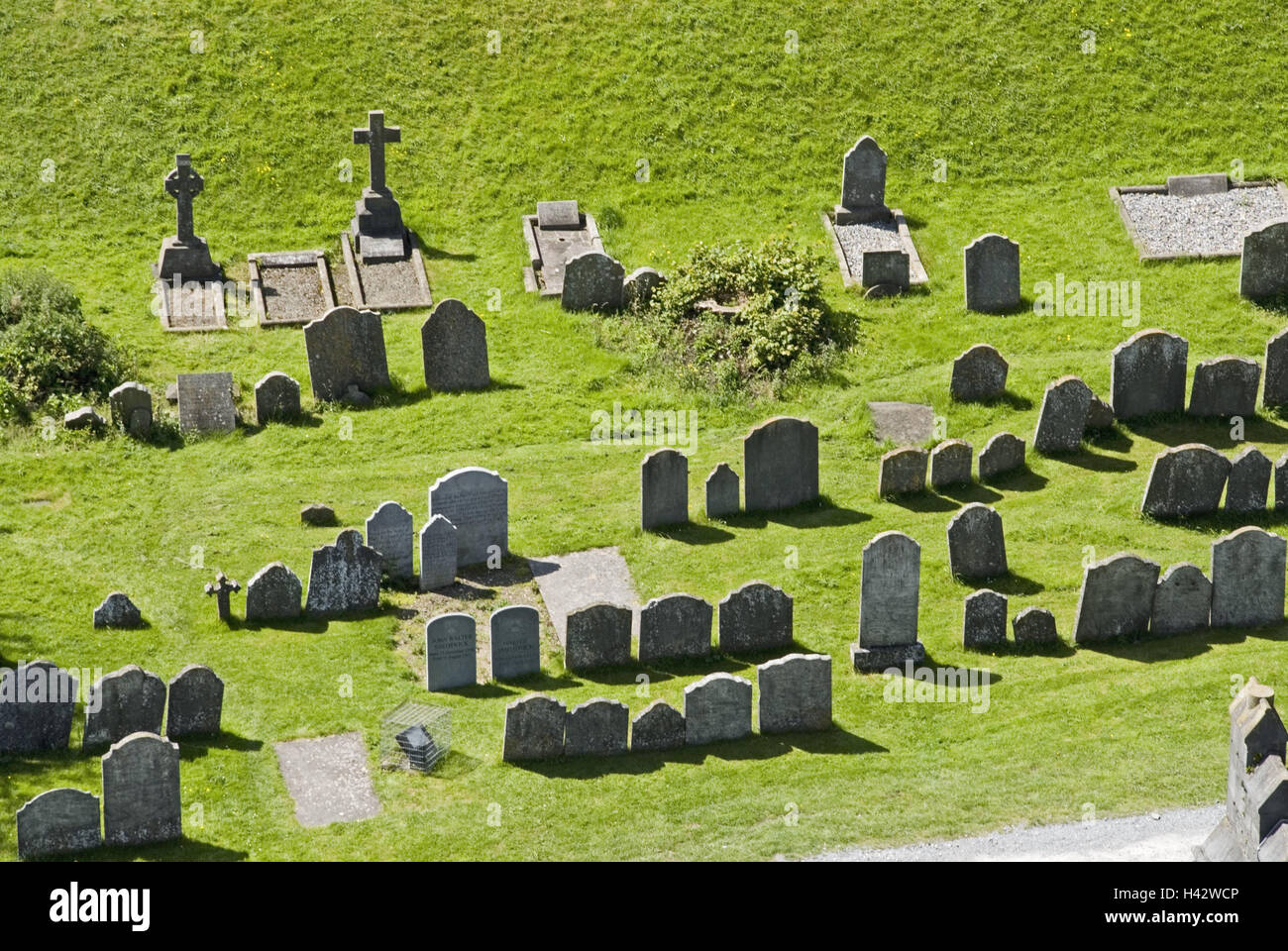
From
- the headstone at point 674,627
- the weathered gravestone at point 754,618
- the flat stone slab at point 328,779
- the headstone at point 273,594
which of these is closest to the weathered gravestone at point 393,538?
the headstone at point 273,594

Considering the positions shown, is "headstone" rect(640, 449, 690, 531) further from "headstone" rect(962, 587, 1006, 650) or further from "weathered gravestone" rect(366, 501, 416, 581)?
"headstone" rect(962, 587, 1006, 650)

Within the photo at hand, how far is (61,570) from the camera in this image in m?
23.7

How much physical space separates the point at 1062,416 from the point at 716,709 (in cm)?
849

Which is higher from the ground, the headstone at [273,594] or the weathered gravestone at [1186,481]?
the weathered gravestone at [1186,481]

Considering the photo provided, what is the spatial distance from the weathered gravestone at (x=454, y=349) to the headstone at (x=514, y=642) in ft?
25.3

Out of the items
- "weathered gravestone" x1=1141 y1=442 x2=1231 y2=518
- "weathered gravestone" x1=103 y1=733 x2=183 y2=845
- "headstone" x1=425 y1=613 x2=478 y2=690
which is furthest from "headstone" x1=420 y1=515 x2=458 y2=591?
"weathered gravestone" x1=1141 y1=442 x2=1231 y2=518

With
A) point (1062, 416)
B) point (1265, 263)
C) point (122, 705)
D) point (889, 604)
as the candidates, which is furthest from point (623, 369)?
point (122, 705)

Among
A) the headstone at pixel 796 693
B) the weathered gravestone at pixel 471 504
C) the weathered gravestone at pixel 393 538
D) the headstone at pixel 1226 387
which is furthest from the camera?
the headstone at pixel 1226 387

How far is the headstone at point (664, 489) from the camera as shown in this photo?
2459 cm

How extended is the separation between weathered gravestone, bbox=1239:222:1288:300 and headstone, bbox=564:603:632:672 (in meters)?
13.2

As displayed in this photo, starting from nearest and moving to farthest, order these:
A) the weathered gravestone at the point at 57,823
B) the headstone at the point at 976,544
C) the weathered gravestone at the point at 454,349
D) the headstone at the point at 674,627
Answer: the weathered gravestone at the point at 57,823
the headstone at the point at 674,627
the headstone at the point at 976,544
the weathered gravestone at the point at 454,349

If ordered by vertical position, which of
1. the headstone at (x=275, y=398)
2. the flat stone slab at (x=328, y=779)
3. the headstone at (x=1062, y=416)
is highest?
the headstone at (x=275, y=398)

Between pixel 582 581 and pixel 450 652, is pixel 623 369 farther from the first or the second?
pixel 450 652

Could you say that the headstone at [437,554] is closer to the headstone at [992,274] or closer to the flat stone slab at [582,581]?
the flat stone slab at [582,581]
